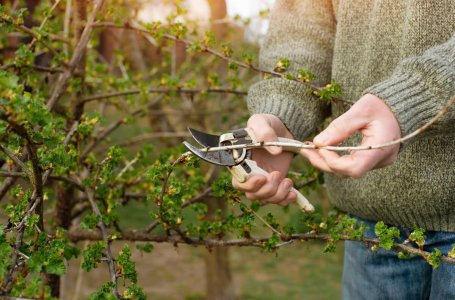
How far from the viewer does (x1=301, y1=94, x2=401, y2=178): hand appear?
122 cm

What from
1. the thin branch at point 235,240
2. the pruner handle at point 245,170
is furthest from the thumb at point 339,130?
the thin branch at point 235,240

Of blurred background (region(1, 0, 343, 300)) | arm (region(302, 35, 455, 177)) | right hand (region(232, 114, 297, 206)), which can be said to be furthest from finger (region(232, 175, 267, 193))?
blurred background (region(1, 0, 343, 300))

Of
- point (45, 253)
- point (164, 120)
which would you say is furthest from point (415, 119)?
point (164, 120)

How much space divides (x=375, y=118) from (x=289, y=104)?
1.44 ft

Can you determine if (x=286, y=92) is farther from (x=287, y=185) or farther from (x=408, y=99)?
(x=408, y=99)

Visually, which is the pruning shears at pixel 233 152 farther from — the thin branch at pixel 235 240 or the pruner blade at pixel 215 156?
the thin branch at pixel 235 240

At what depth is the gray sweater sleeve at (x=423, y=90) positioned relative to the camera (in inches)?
51.3

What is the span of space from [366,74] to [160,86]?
0.96 metres

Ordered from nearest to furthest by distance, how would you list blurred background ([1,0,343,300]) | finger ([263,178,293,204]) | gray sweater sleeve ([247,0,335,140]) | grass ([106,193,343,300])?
finger ([263,178,293,204]), gray sweater sleeve ([247,0,335,140]), blurred background ([1,0,343,300]), grass ([106,193,343,300])

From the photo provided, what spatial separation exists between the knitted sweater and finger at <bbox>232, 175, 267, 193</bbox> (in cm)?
29

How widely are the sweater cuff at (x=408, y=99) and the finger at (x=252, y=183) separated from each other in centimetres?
30

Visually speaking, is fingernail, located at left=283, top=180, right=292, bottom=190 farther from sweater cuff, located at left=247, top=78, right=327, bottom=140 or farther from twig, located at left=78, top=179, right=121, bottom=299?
twig, located at left=78, top=179, right=121, bottom=299

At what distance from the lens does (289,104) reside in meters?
1.69

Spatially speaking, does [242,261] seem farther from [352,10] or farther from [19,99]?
[19,99]
